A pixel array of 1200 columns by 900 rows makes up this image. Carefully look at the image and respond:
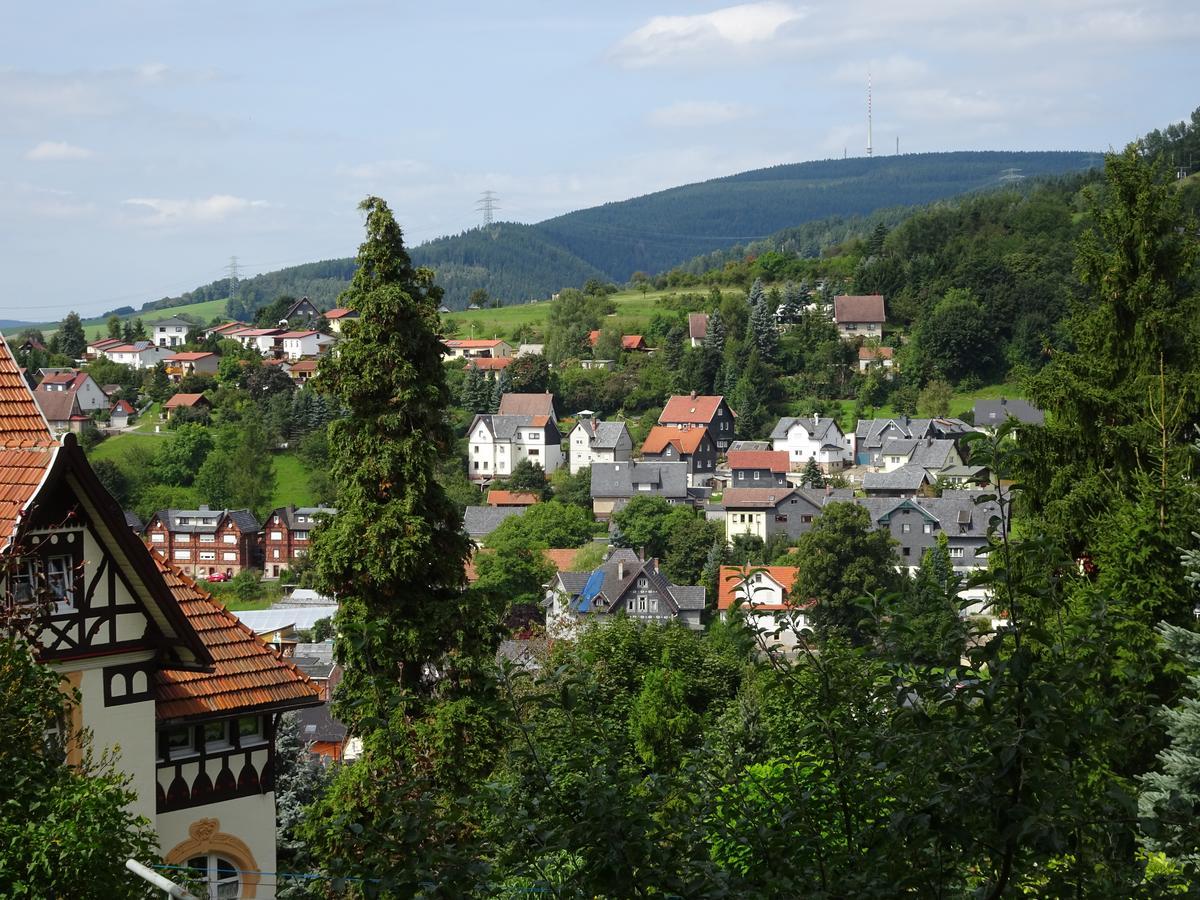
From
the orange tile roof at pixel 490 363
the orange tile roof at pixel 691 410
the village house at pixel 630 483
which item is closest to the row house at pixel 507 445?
the orange tile roof at pixel 691 410

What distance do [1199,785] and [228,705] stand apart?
6.85m

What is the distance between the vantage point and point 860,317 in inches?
4257

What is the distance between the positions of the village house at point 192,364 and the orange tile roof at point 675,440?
125ft

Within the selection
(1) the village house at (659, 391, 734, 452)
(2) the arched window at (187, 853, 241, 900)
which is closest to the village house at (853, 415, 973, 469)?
(1) the village house at (659, 391, 734, 452)

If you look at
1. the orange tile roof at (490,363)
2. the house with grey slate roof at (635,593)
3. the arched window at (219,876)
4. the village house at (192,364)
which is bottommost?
the house with grey slate roof at (635,593)

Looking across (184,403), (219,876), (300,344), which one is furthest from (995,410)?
(219,876)

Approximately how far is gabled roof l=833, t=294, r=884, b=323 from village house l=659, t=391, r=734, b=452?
58.5 ft

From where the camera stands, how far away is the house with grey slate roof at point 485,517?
246ft

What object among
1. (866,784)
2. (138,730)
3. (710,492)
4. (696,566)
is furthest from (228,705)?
(710,492)

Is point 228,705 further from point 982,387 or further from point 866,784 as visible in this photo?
point 982,387

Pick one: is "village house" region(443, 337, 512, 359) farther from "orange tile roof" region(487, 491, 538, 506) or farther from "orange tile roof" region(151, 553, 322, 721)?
"orange tile roof" region(151, 553, 322, 721)

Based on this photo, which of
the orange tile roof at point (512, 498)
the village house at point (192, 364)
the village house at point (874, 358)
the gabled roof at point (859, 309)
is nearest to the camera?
the orange tile roof at point (512, 498)

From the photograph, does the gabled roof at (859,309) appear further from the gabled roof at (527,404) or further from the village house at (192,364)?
the village house at (192,364)

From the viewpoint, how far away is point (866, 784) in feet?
18.5
